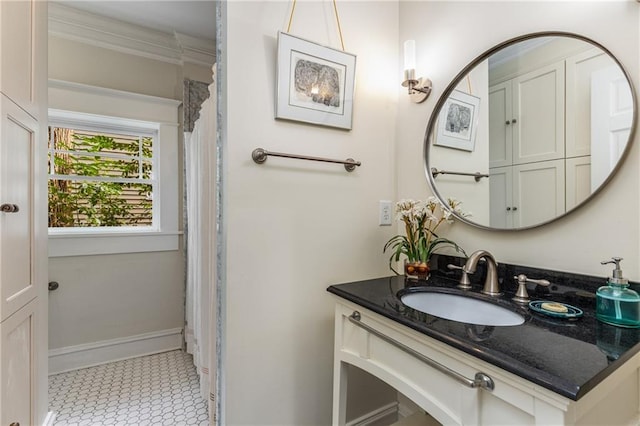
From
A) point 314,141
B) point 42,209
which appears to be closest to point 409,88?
point 314,141

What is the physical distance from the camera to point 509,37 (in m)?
1.12

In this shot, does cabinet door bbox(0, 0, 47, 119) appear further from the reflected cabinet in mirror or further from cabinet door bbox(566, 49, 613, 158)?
cabinet door bbox(566, 49, 613, 158)

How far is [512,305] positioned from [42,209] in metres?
1.96

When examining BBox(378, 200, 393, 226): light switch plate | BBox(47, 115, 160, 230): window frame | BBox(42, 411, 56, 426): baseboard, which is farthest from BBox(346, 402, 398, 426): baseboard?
BBox(47, 115, 160, 230): window frame

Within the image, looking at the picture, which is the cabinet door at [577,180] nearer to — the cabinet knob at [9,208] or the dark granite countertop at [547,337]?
the dark granite countertop at [547,337]

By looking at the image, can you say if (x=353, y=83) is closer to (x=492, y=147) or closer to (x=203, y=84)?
(x=492, y=147)

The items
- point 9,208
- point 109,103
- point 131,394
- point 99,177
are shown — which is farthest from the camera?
point 99,177

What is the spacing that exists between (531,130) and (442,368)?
2.77ft

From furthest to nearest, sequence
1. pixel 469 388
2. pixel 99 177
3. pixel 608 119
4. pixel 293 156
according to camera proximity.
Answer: pixel 99 177, pixel 293 156, pixel 608 119, pixel 469 388

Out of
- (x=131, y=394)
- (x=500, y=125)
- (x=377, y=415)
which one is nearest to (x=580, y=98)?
(x=500, y=125)

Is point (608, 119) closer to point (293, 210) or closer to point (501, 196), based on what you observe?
point (501, 196)

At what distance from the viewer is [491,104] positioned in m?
1.16

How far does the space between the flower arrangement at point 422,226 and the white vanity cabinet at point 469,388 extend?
387mm

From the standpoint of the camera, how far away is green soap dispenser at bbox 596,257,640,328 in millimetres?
729
